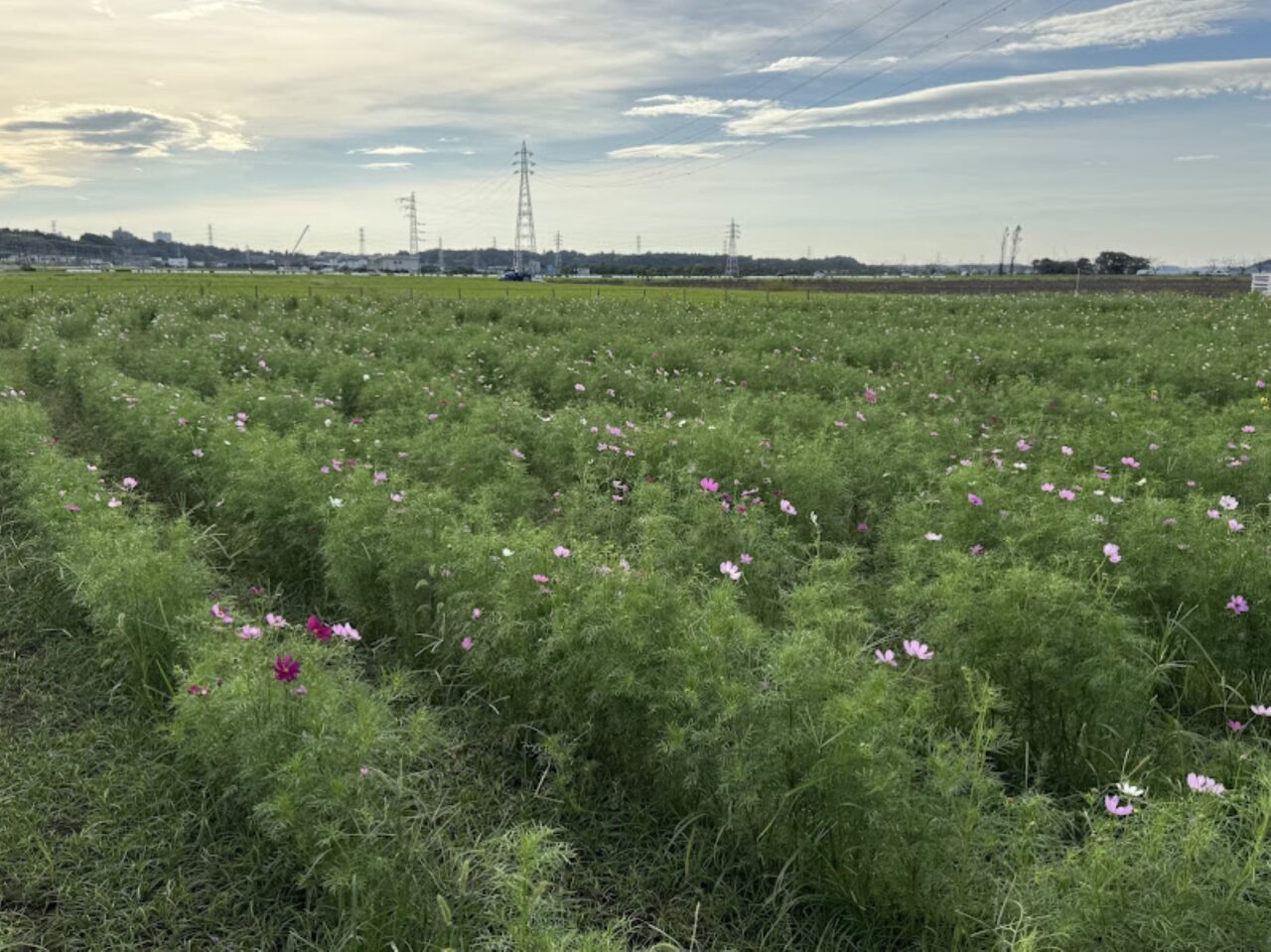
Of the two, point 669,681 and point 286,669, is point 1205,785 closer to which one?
point 669,681

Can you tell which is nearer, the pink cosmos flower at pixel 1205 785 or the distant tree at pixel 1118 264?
the pink cosmos flower at pixel 1205 785

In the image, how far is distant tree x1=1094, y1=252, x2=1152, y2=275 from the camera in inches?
3824

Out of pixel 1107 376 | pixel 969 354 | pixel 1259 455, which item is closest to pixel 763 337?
pixel 969 354

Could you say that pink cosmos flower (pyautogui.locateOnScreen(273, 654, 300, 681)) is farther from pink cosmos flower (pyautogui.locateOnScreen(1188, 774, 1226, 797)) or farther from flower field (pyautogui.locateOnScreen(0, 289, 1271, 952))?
pink cosmos flower (pyautogui.locateOnScreen(1188, 774, 1226, 797))

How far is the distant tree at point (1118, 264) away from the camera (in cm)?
9712

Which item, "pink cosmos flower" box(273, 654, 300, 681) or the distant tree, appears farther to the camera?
the distant tree

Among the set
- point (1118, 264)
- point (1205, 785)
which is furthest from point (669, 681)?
point (1118, 264)

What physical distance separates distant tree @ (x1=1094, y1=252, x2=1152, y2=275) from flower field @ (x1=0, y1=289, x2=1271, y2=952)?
4232 inches

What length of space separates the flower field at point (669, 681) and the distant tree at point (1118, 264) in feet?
353

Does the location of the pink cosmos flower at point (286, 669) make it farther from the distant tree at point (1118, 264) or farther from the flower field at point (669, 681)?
the distant tree at point (1118, 264)

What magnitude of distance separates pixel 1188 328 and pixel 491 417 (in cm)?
1478

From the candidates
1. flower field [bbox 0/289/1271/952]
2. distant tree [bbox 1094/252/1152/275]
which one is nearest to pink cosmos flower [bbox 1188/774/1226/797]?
flower field [bbox 0/289/1271/952]

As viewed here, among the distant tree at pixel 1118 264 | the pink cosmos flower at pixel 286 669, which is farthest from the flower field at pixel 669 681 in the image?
the distant tree at pixel 1118 264

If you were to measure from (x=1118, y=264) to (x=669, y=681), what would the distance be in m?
116
